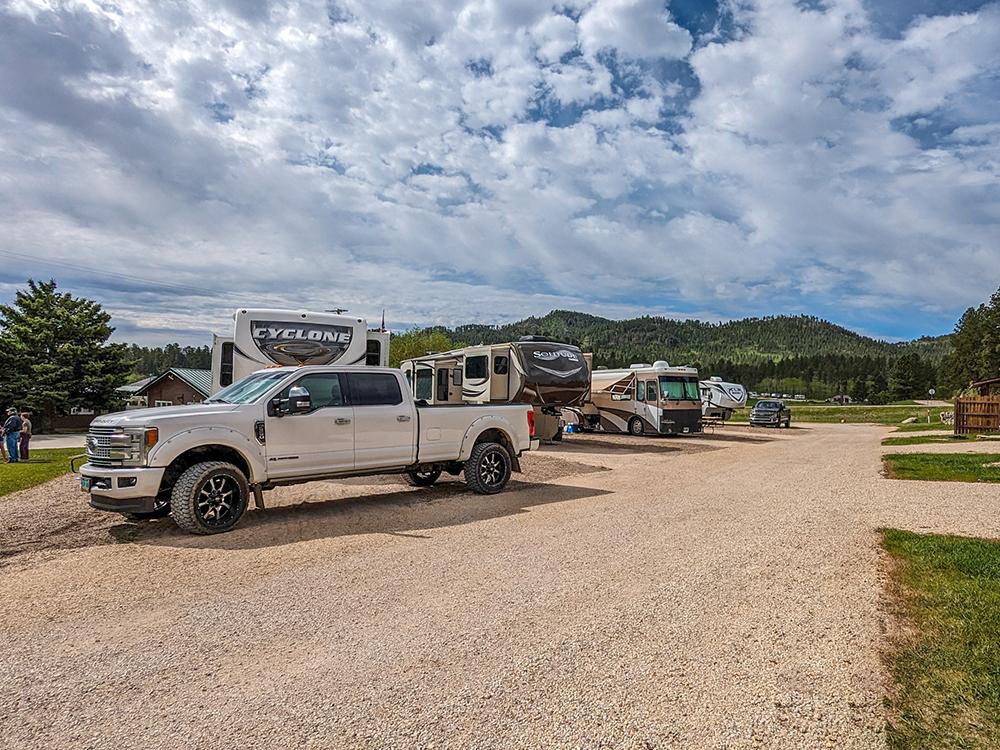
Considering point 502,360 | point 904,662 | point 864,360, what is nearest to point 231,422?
point 904,662

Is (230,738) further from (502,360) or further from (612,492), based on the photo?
(502,360)

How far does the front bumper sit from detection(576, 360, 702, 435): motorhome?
18534 mm

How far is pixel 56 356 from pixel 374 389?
1383 inches

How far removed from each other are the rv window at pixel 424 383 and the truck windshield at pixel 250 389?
13.2 metres

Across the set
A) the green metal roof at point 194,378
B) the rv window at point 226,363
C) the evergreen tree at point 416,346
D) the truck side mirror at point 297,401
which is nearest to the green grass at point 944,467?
the truck side mirror at point 297,401

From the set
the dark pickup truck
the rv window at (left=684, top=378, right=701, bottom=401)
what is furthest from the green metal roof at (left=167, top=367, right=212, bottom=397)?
the dark pickup truck

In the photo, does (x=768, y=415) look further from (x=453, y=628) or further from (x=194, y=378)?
(x=194, y=378)

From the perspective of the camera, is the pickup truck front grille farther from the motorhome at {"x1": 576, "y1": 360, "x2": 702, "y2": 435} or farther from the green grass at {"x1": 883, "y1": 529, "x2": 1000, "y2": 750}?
the motorhome at {"x1": 576, "y1": 360, "x2": 702, "y2": 435}

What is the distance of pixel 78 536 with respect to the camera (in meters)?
7.72

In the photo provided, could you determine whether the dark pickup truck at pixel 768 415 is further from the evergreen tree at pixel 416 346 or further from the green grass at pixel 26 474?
the evergreen tree at pixel 416 346

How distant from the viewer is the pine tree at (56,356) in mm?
35344

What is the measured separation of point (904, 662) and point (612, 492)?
735cm

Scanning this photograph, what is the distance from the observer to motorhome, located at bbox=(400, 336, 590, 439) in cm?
1878

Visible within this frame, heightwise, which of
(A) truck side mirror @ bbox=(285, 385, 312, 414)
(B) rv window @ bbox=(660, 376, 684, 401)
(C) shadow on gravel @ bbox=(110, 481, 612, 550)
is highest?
(B) rv window @ bbox=(660, 376, 684, 401)
